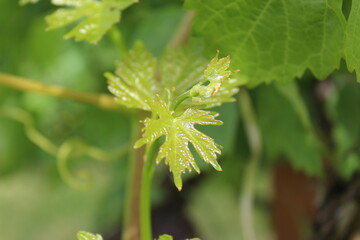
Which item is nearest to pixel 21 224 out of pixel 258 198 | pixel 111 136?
pixel 111 136

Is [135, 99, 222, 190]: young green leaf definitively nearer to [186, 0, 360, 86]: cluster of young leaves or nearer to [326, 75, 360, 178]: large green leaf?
[186, 0, 360, 86]: cluster of young leaves

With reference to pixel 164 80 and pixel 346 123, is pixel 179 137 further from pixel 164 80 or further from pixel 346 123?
pixel 346 123

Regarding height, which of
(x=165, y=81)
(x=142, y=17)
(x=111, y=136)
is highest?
(x=142, y=17)

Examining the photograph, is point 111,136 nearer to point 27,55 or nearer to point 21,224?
point 27,55

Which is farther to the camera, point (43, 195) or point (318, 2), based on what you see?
point (43, 195)

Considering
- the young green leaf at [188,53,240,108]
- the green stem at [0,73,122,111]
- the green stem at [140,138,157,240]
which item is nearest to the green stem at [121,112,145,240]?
the green stem at [0,73,122,111]

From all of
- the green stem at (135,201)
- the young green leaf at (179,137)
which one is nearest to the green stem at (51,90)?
the green stem at (135,201)
